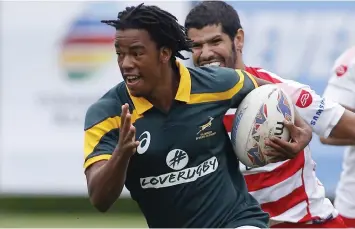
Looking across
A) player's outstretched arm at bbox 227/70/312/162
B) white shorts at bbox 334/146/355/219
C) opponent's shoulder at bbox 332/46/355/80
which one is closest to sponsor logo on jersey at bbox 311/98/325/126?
player's outstretched arm at bbox 227/70/312/162

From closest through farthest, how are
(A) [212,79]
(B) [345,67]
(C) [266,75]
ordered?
1. (A) [212,79]
2. (C) [266,75]
3. (B) [345,67]

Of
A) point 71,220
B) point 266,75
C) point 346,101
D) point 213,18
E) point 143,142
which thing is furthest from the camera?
point 71,220

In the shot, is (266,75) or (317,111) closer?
(317,111)

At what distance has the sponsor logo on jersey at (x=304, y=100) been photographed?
5.93m

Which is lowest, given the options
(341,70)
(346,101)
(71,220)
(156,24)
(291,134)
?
(71,220)

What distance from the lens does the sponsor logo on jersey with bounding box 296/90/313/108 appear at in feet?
19.5

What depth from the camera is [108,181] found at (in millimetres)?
4934

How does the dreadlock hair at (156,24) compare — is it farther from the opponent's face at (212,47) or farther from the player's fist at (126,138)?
the opponent's face at (212,47)

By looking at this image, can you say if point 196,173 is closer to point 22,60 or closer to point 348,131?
point 348,131

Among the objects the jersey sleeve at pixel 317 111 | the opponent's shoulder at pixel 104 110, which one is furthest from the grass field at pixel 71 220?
the opponent's shoulder at pixel 104 110

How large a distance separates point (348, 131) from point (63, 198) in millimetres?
7827

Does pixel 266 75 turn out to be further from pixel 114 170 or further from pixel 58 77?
pixel 58 77

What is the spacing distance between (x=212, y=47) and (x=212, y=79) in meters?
0.96

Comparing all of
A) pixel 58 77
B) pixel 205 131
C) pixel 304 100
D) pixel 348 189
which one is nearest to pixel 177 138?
pixel 205 131
